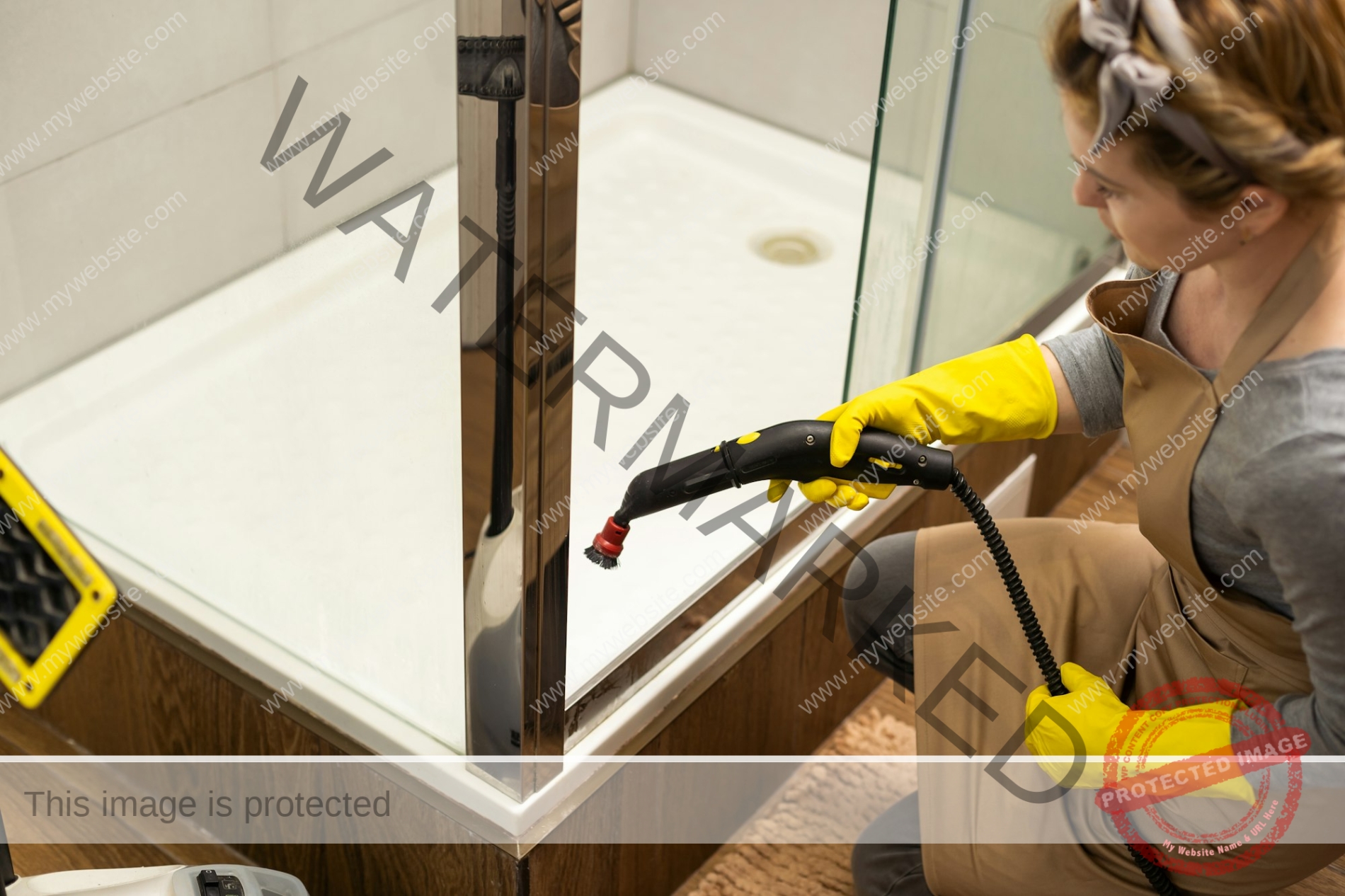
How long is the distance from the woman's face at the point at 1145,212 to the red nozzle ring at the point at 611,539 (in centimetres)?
43

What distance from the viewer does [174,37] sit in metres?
1.08

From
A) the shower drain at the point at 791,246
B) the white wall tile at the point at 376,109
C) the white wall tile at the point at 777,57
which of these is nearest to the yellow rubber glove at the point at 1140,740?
the white wall tile at the point at 376,109

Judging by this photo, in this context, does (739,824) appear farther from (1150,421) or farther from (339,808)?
(1150,421)

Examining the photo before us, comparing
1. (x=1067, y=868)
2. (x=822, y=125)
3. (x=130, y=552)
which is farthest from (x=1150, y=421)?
(x=822, y=125)

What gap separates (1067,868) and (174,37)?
0.97 meters

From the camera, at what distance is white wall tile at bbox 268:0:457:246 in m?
0.88

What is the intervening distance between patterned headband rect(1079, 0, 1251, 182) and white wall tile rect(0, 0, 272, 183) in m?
0.57

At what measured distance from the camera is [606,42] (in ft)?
7.37

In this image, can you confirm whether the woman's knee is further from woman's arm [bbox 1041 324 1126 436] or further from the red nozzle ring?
the red nozzle ring

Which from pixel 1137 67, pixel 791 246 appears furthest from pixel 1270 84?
pixel 791 246

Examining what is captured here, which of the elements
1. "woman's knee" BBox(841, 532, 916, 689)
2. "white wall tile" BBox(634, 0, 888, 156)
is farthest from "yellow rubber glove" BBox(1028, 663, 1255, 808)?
"white wall tile" BBox(634, 0, 888, 156)

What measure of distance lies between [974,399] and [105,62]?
78 centimetres

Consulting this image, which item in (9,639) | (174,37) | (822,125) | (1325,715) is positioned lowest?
(822,125)

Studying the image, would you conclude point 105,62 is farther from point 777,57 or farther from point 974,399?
point 777,57
